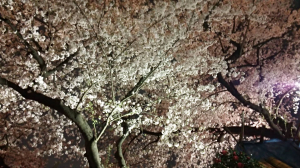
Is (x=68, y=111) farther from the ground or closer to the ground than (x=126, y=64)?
closer to the ground

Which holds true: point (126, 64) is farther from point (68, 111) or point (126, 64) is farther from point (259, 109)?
point (259, 109)

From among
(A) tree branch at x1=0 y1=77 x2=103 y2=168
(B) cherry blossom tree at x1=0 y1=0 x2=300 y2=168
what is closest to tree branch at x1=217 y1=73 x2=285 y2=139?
(B) cherry blossom tree at x1=0 y1=0 x2=300 y2=168

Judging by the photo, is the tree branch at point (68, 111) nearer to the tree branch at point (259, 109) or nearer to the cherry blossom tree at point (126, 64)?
the cherry blossom tree at point (126, 64)

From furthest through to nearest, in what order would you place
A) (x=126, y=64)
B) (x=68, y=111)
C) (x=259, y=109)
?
(x=259, y=109) < (x=126, y=64) < (x=68, y=111)

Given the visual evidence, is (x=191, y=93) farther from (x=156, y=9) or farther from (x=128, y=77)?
(x=156, y=9)

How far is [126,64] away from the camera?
823cm

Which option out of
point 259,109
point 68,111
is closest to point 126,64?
point 68,111

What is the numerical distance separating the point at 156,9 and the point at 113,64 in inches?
89.0

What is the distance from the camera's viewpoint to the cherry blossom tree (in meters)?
6.50

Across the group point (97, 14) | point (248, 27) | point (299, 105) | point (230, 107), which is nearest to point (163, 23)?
point (97, 14)

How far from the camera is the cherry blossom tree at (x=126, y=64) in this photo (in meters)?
6.50

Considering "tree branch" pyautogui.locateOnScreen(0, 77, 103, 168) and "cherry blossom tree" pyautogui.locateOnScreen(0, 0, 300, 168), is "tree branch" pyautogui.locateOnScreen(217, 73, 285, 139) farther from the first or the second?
"tree branch" pyautogui.locateOnScreen(0, 77, 103, 168)

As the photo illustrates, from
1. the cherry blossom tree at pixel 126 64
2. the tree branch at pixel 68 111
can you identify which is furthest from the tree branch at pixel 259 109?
the tree branch at pixel 68 111

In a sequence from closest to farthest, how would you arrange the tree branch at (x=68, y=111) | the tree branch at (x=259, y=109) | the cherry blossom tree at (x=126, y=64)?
the tree branch at (x=68, y=111), the cherry blossom tree at (x=126, y=64), the tree branch at (x=259, y=109)
